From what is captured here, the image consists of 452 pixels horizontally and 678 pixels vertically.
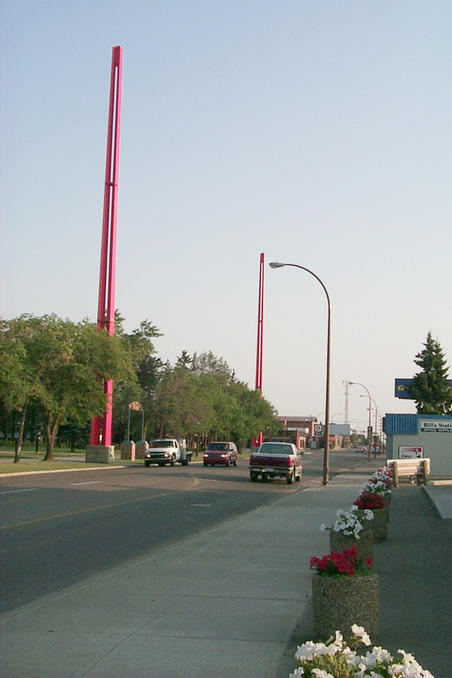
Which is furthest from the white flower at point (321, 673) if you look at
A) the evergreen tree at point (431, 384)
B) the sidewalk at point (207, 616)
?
the evergreen tree at point (431, 384)

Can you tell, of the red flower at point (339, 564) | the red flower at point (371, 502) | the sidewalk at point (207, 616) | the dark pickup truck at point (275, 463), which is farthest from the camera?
the dark pickup truck at point (275, 463)

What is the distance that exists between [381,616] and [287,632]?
127cm

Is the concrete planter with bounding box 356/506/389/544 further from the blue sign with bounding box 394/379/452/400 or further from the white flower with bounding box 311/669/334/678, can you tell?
the blue sign with bounding box 394/379/452/400

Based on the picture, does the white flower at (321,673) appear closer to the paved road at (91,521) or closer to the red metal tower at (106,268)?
the paved road at (91,521)

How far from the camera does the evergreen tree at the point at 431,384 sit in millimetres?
78500

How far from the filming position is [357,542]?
1045 centimetres

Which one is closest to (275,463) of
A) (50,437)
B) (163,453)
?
(163,453)

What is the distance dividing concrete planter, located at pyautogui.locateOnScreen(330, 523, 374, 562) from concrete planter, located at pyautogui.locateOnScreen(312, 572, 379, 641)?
131 inches

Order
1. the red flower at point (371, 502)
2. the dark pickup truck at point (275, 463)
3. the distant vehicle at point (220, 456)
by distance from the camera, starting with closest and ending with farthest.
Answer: the red flower at point (371, 502) < the dark pickup truck at point (275, 463) < the distant vehicle at point (220, 456)

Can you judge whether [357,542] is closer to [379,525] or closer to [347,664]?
[379,525]

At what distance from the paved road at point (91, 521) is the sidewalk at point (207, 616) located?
0.75 m

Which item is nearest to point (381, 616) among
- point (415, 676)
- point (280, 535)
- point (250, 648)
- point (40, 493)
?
point (250, 648)

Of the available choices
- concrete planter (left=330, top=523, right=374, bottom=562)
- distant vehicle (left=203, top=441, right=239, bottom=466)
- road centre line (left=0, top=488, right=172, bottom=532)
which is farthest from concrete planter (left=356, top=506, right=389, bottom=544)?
distant vehicle (left=203, top=441, right=239, bottom=466)

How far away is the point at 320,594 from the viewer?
7.04 m
